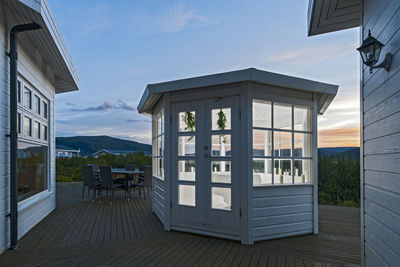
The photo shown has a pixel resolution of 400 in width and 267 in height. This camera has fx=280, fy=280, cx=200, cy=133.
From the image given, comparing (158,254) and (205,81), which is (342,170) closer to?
(205,81)

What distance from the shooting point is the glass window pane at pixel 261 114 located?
3963 mm

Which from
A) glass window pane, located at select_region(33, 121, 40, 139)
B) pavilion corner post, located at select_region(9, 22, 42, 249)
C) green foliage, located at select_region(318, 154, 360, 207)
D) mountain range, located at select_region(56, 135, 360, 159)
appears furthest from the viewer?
mountain range, located at select_region(56, 135, 360, 159)

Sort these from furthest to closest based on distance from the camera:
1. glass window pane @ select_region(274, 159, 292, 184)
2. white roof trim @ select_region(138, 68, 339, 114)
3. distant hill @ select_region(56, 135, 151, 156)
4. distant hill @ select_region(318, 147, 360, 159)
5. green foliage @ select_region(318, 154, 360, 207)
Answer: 1. distant hill @ select_region(56, 135, 151, 156)
2. distant hill @ select_region(318, 147, 360, 159)
3. green foliage @ select_region(318, 154, 360, 207)
4. glass window pane @ select_region(274, 159, 292, 184)
5. white roof trim @ select_region(138, 68, 339, 114)

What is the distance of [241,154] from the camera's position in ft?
12.7

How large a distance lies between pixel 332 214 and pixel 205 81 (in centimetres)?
386

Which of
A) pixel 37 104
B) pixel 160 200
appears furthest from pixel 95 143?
pixel 160 200

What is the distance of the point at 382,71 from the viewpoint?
6.86ft

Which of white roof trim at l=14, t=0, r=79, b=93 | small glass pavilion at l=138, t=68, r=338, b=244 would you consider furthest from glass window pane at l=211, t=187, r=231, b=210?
white roof trim at l=14, t=0, r=79, b=93

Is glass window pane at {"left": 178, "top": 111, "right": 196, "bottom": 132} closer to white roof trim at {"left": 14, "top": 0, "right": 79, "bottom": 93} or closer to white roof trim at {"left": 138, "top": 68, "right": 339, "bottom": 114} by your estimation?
white roof trim at {"left": 138, "top": 68, "right": 339, "bottom": 114}

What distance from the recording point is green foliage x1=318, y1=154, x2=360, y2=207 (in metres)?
7.26

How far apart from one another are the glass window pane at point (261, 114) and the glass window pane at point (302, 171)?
31.0 inches

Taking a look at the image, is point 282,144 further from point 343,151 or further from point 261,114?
point 343,151

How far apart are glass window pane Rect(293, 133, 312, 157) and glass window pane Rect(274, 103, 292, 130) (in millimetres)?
217

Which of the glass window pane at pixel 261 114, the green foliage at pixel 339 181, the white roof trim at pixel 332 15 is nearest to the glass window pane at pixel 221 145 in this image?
the glass window pane at pixel 261 114
